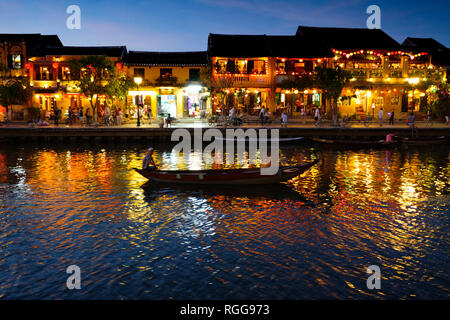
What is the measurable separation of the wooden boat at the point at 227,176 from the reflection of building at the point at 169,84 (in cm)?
2988

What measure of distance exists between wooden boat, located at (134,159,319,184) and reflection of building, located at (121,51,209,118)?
2988cm

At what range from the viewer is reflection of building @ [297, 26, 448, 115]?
5181 centimetres

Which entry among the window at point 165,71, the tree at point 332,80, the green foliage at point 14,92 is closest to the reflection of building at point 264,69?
the tree at point 332,80

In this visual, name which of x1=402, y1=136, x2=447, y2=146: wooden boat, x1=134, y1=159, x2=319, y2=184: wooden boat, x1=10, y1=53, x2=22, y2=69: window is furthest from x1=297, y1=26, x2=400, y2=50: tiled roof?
x1=10, y1=53, x2=22, y2=69: window

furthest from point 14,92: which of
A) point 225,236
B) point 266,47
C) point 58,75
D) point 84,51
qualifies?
point 225,236

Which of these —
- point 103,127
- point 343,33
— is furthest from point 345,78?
point 103,127

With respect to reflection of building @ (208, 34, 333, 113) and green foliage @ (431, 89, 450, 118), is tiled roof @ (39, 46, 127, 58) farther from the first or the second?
green foliage @ (431, 89, 450, 118)

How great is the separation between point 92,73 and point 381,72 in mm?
34223

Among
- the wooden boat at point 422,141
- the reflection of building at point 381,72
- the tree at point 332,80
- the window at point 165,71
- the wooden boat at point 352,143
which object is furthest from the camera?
the window at point 165,71

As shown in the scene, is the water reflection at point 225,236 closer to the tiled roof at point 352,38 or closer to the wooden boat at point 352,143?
the wooden boat at point 352,143

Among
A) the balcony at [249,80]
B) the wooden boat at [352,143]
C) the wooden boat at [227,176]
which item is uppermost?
the balcony at [249,80]

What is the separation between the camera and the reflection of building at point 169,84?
5234 centimetres
